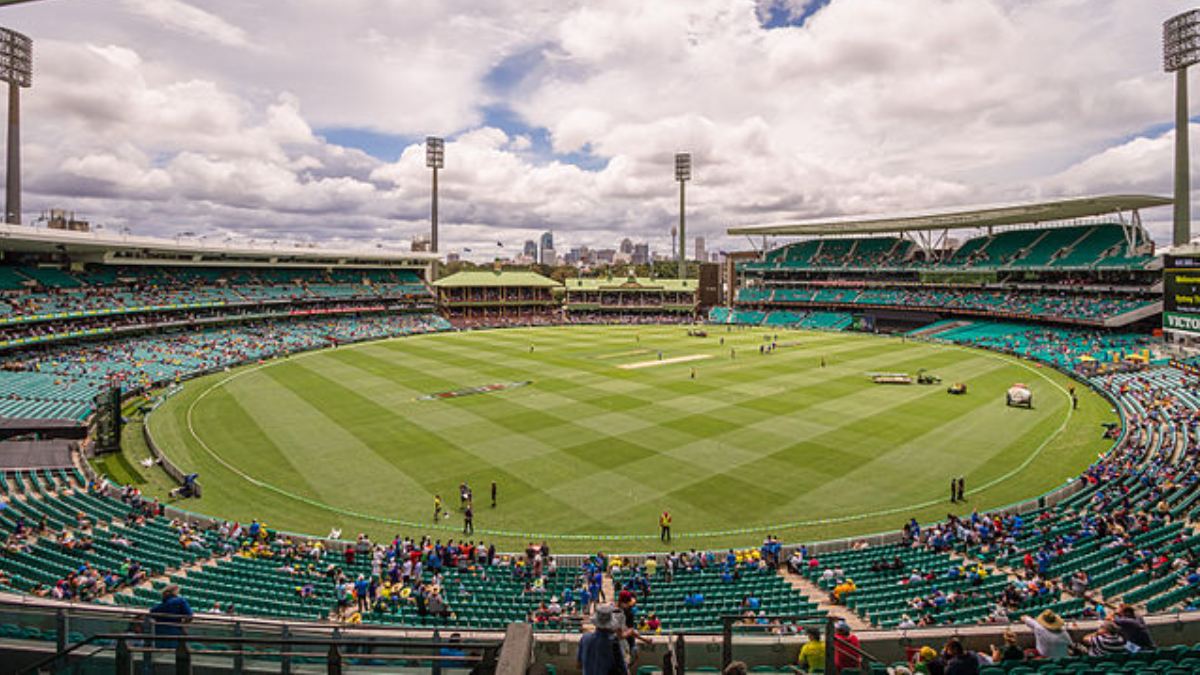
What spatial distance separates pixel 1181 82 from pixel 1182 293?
3593cm

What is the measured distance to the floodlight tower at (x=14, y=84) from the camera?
191 ft

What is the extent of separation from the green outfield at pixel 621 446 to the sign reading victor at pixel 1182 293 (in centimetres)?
681

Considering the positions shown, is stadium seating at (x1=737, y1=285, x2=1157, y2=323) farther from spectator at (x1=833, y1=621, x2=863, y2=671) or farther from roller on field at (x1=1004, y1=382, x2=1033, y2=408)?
spectator at (x1=833, y1=621, x2=863, y2=671)

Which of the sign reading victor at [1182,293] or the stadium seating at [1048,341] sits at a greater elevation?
the sign reading victor at [1182,293]

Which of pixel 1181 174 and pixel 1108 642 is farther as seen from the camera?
pixel 1181 174

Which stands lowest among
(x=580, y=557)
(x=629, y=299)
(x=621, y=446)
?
(x=580, y=557)

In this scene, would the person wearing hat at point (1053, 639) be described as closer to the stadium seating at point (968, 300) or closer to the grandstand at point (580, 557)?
the grandstand at point (580, 557)

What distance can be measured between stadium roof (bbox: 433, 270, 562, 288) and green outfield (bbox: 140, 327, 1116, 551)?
154 ft

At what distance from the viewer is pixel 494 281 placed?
102 metres

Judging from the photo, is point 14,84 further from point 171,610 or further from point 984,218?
point 984,218

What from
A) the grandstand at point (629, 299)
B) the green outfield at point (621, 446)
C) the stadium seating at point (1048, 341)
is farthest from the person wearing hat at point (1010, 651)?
the grandstand at point (629, 299)

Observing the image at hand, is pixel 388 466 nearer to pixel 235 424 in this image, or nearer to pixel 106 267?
pixel 235 424

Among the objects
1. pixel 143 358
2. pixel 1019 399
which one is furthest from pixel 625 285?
pixel 1019 399

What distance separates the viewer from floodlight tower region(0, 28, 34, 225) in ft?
191
